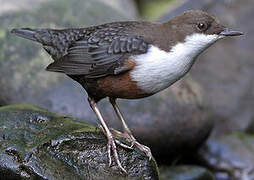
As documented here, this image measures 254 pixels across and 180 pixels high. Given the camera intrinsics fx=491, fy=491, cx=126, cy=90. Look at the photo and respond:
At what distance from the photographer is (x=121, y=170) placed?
360cm

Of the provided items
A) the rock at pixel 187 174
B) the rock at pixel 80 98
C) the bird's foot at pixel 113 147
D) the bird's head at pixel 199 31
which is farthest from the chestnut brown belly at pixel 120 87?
the rock at pixel 187 174

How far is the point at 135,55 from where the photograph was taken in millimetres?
3703

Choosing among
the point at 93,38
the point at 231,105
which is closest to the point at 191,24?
the point at 93,38

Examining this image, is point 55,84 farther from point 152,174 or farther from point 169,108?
point 152,174

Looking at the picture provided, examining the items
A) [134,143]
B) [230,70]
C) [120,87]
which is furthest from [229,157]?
[120,87]

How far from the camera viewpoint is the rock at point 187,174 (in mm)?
5605

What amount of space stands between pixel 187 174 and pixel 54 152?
253 centimetres

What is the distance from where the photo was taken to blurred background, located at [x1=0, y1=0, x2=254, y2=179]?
18.5 feet

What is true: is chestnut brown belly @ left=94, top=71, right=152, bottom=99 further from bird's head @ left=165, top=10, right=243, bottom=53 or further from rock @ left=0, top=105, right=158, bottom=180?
bird's head @ left=165, top=10, right=243, bottom=53

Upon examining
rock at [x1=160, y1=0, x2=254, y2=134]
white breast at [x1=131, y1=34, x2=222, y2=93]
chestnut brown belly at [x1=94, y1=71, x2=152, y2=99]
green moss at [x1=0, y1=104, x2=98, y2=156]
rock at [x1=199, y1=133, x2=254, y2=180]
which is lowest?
rock at [x1=199, y1=133, x2=254, y2=180]

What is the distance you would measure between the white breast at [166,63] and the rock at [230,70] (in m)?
4.02

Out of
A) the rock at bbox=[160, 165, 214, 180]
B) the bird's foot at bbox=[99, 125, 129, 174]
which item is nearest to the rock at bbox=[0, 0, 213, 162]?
the rock at bbox=[160, 165, 214, 180]

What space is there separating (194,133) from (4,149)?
10.4 feet

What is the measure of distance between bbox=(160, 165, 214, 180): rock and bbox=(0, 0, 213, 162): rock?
0.27 metres
